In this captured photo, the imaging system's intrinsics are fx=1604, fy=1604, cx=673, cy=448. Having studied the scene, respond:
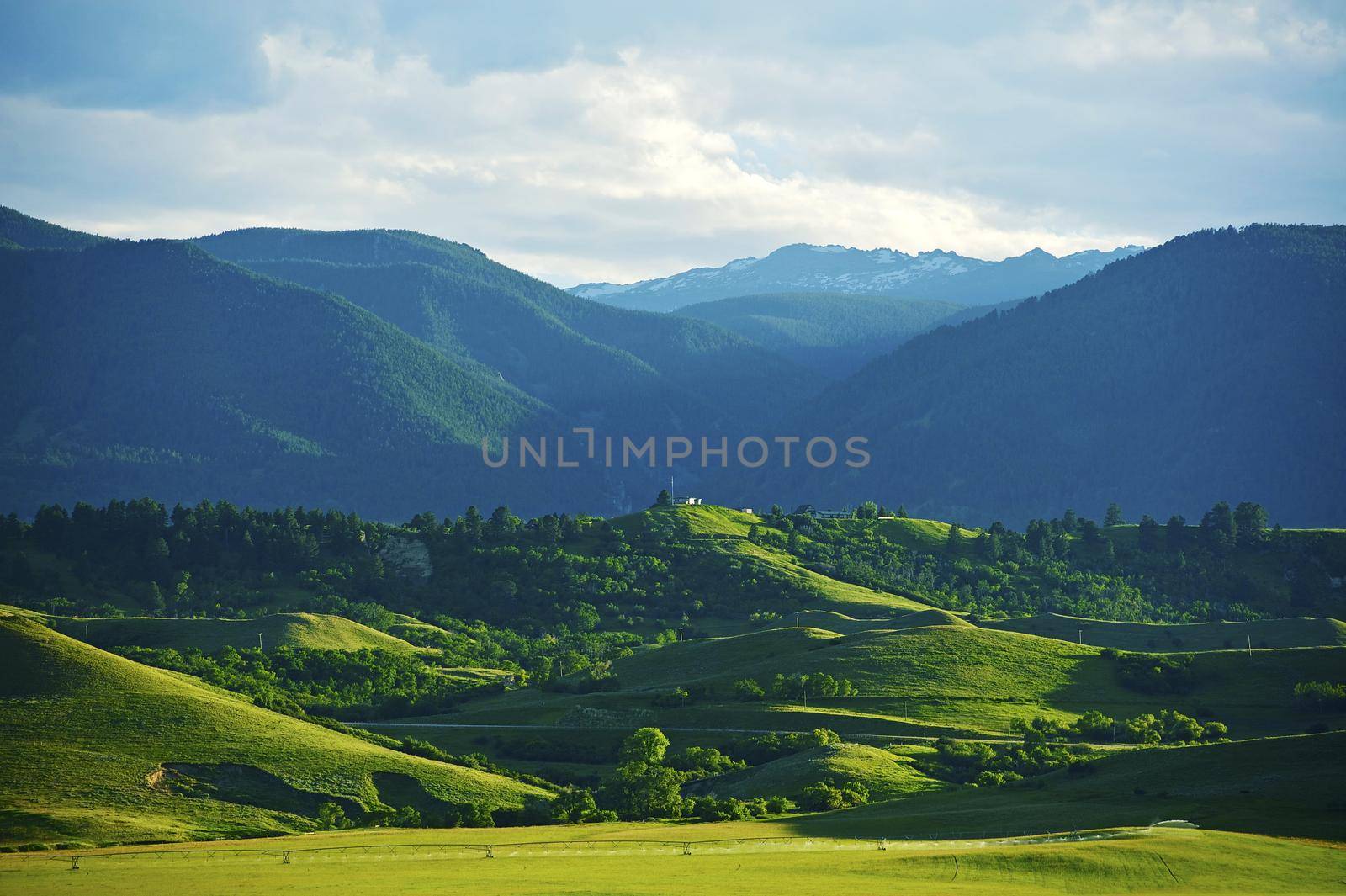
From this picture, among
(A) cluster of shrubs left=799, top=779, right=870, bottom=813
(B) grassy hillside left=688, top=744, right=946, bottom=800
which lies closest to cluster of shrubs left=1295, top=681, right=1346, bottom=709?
(B) grassy hillside left=688, top=744, right=946, bottom=800

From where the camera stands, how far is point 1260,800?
95.9 meters

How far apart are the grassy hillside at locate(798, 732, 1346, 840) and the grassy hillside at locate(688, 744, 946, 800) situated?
4.80 meters

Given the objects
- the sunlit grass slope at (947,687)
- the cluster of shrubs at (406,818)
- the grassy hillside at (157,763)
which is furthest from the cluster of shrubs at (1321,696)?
the cluster of shrubs at (406,818)

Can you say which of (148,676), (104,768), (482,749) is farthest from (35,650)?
(482,749)

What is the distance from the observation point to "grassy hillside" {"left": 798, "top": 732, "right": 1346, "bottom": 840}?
9150cm

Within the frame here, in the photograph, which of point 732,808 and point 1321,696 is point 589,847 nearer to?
point 732,808

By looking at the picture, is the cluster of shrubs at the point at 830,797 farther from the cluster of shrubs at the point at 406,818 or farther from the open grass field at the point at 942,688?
the open grass field at the point at 942,688

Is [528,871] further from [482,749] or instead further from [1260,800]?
[482,749]

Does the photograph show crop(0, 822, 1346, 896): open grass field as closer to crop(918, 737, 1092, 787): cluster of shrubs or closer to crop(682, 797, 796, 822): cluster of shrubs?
crop(682, 797, 796, 822): cluster of shrubs

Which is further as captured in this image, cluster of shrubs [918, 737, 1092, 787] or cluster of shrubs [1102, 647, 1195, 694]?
cluster of shrubs [1102, 647, 1195, 694]

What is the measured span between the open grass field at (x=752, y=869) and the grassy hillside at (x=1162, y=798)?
7355 millimetres

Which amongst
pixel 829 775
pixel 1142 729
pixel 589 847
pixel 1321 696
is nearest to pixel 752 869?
pixel 589 847

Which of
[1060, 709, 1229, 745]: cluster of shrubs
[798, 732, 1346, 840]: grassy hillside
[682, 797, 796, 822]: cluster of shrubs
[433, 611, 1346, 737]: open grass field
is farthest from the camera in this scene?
[433, 611, 1346, 737]: open grass field

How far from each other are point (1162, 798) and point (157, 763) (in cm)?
6689
